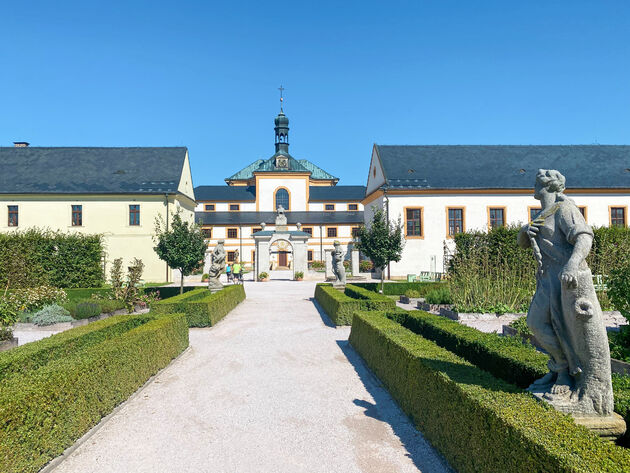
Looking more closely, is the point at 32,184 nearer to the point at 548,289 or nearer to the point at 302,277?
the point at 302,277

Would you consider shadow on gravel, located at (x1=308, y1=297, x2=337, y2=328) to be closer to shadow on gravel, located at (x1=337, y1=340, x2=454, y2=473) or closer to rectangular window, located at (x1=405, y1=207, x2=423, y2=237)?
shadow on gravel, located at (x1=337, y1=340, x2=454, y2=473)

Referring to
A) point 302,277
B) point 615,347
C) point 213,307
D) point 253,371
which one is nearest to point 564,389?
point 615,347

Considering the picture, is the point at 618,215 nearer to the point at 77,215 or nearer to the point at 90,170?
the point at 77,215

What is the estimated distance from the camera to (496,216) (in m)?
31.2

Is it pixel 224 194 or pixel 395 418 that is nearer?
pixel 395 418

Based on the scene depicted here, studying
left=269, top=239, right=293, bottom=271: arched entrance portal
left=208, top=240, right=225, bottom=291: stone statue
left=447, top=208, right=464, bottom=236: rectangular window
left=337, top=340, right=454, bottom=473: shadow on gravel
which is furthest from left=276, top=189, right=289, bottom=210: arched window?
left=337, top=340, right=454, bottom=473: shadow on gravel

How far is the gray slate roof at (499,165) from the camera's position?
31.5 m

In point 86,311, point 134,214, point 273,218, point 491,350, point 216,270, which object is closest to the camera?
point 491,350

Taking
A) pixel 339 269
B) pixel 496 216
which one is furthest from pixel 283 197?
pixel 339 269

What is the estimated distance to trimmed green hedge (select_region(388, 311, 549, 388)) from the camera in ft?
16.3

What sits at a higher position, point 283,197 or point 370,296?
point 283,197

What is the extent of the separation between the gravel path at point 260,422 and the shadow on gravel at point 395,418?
13 mm

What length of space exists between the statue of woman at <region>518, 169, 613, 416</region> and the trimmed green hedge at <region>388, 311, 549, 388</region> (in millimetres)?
993

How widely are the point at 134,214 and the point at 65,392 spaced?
2885 centimetres
